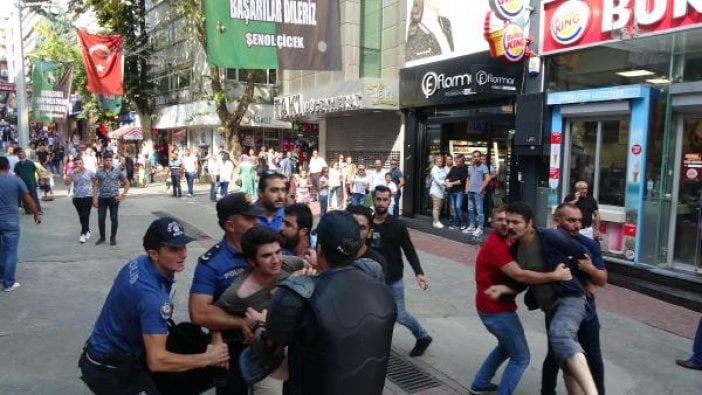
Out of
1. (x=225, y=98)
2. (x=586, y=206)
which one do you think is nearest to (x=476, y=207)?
(x=586, y=206)

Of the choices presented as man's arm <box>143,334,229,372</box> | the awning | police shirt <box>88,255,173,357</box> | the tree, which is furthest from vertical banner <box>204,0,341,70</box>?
the awning

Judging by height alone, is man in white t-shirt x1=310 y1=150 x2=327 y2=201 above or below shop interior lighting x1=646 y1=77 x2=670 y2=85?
below

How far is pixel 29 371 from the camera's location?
4.63m

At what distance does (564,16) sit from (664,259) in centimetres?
452


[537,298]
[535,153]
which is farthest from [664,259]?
[537,298]

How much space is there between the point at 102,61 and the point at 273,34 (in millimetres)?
6006

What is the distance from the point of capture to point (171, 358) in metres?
2.63

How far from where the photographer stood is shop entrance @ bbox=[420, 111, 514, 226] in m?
12.0

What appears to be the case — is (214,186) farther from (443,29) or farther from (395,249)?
(395,249)

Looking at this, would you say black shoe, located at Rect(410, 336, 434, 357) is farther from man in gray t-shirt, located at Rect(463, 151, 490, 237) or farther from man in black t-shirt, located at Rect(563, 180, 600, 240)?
man in gray t-shirt, located at Rect(463, 151, 490, 237)

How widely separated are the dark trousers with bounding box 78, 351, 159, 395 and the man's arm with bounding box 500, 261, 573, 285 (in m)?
2.44

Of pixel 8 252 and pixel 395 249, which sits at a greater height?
pixel 395 249

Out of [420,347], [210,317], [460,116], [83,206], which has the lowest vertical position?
[420,347]

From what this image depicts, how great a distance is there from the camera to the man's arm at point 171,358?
8.52 ft
